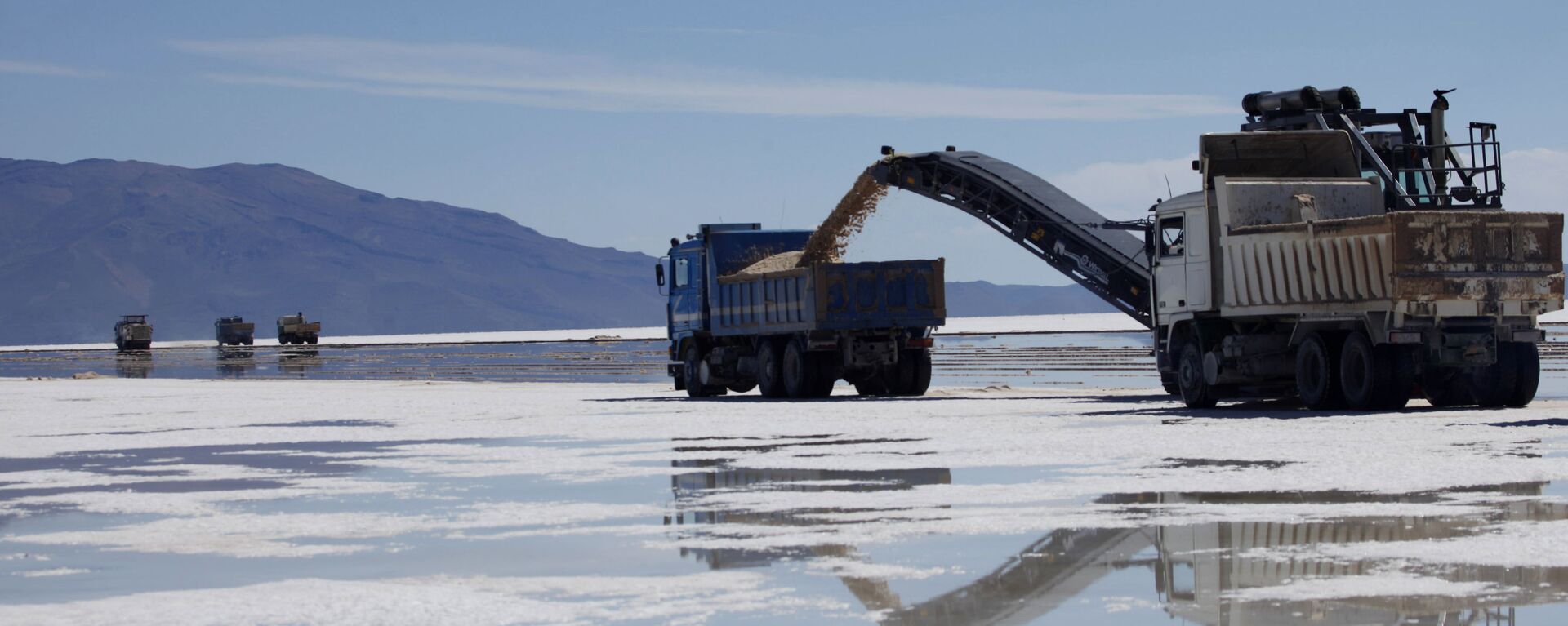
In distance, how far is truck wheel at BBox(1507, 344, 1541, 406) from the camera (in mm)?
22719

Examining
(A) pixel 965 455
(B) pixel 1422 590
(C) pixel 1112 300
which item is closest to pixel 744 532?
(B) pixel 1422 590

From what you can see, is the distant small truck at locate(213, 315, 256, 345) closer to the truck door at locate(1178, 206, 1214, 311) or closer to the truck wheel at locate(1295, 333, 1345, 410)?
the truck door at locate(1178, 206, 1214, 311)

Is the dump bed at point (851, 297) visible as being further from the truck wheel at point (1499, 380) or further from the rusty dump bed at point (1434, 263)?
the truck wheel at point (1499, 380)

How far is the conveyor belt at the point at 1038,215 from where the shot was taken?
103 ft

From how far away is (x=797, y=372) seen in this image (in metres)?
30.0

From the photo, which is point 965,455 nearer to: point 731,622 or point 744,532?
point 744,532

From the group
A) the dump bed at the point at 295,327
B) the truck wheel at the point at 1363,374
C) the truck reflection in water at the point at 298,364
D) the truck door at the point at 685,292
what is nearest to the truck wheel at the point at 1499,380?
the truck wheel at the point at 1363,374

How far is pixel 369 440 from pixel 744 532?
396 inches

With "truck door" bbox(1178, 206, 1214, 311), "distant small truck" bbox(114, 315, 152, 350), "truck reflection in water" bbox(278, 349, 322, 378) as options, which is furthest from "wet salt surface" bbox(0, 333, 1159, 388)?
"distant small truck" bbox(114, 315, 152, 350)

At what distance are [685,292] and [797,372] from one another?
428cm

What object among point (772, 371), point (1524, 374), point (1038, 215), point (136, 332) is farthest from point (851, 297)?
point (136, 332)

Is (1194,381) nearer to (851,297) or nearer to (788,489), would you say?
(851,297)

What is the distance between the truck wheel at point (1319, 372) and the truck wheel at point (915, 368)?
7.98m

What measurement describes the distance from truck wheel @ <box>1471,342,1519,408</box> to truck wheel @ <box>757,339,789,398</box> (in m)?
11.0
